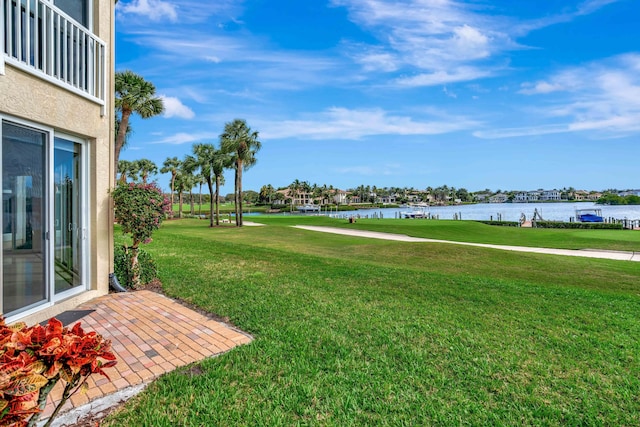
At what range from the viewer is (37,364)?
134 centimetres

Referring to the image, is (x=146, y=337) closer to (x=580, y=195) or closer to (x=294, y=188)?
(x=294, y=188)

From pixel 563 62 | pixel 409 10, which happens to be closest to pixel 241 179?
pixel 409 10

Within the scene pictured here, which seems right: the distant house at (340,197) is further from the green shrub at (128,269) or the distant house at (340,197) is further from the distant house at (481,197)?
the green shrub at (128,269)

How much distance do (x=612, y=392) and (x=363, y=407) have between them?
80.8 inches

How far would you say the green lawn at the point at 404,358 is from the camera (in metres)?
2.42

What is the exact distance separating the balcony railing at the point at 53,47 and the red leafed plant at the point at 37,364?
379 centimetres

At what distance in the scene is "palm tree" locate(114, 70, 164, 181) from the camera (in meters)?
18.8

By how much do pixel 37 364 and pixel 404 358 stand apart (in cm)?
283

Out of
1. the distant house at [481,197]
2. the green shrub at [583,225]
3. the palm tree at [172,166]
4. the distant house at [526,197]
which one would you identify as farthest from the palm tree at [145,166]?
the distant house at [481,197]

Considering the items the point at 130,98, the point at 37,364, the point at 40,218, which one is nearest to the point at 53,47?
the point at 40,218

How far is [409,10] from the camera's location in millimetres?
11672

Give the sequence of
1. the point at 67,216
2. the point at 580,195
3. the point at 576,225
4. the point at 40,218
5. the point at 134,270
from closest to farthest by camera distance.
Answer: the point at 40,218
the point at 67,216
the point at 134,270
the point at 576,225
the point at 580,195

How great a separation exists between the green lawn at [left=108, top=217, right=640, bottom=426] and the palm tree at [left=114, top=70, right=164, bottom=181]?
53.2ft

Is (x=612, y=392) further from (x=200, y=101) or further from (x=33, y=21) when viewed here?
(x=200, y=101)
